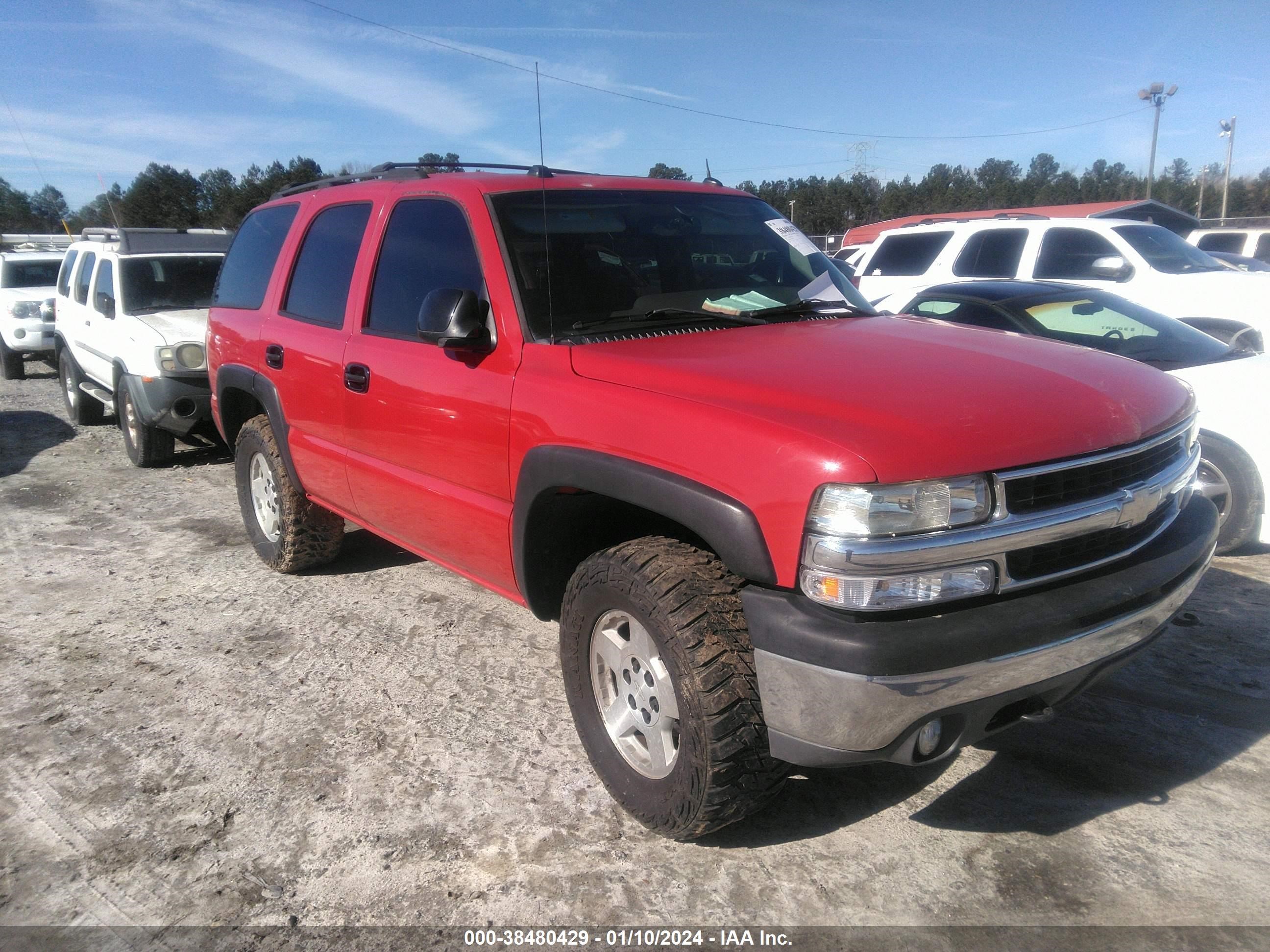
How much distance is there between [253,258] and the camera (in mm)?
5090

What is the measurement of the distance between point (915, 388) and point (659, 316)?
1036mm

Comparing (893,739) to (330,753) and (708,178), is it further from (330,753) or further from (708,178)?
(708,178)

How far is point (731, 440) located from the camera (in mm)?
2281

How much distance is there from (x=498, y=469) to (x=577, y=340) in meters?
0.51

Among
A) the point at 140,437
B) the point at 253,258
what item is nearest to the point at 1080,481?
the point at 253,258

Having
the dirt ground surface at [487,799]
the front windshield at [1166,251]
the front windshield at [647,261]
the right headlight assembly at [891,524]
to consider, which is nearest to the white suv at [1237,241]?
the front windshield at [1166,251]

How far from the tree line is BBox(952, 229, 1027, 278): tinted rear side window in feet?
75.0

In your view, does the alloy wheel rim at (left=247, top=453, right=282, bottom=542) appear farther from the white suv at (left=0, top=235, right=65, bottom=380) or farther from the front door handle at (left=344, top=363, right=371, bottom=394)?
the white suv at (left=0, top=235, right=65, bottom=380)

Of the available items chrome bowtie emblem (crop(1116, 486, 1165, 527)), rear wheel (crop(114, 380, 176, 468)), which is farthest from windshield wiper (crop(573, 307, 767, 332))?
rear wheel (crop(114, 380, 176, 468))

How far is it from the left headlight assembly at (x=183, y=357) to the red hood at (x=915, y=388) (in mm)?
5667

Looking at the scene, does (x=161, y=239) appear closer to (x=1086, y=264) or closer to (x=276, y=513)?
(x=276, y=513)

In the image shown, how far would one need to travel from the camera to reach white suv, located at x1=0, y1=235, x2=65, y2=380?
43.7 ft

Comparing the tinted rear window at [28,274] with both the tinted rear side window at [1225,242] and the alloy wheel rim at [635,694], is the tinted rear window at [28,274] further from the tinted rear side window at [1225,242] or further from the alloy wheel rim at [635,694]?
the tinted rear side window at [1225,242]

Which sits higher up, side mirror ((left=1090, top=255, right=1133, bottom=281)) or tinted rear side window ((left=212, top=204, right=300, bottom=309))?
tinted rear side window ((left=212, top=204, right=300, bottom=309))
